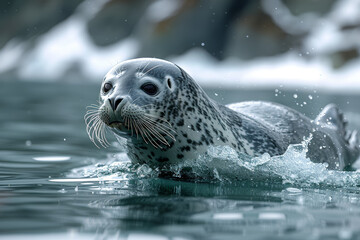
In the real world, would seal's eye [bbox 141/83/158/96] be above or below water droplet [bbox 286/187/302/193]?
above

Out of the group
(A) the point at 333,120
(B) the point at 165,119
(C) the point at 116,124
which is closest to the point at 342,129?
(A) the point at 333,120

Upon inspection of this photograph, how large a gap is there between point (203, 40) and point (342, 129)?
172 ft

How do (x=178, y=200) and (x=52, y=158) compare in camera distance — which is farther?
(x=52, y=158)

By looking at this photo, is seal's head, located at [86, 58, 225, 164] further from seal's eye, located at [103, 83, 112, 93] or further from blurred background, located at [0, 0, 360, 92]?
blurred background, located at [0, 0, 360, 92]

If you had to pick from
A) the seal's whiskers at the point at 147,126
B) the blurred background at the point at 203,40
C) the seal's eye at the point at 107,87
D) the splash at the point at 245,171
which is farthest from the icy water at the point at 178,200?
the blurred background at the point at 203,40

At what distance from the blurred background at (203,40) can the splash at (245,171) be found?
41.5 m

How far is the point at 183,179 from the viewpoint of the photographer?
589cm

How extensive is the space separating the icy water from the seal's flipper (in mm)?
2324

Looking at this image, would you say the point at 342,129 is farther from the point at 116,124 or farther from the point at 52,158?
the point at 116,124

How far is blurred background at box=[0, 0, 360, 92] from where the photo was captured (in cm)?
5169

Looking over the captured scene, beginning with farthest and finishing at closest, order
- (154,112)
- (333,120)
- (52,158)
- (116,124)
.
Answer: (333,120)
(52,158)
(154,112)
(116,124)

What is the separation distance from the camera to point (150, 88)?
18.3 feet

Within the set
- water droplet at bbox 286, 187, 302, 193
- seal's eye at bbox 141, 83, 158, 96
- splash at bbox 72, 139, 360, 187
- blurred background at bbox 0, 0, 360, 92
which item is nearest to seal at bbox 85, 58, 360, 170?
seal's eye at bbox 141, 83, 158, 96

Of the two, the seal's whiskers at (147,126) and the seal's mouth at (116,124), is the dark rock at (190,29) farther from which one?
the seal's mouth at (116,124)
